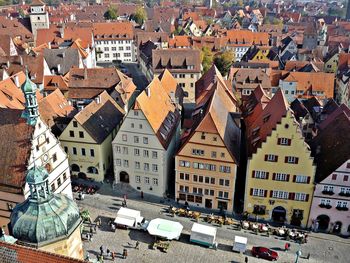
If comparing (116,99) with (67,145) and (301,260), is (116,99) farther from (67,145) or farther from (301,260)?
(301,260)

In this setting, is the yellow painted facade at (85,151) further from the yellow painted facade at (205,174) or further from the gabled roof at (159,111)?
the yellow painted facade at (205,174)

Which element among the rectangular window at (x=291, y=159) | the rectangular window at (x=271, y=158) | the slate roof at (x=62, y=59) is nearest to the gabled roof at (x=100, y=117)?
the rectangular window at (x=271, y=158)

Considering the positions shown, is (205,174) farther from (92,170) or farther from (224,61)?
(224,61)

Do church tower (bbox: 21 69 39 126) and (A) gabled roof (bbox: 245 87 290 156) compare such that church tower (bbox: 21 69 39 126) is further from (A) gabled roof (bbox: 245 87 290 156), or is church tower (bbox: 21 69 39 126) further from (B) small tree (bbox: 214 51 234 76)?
(B) small tree (bbox: 214 51 234 76)

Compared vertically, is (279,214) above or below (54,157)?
below

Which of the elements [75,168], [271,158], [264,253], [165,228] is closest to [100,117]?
[75,168]

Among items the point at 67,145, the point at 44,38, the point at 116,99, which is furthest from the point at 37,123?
the point at 44,38

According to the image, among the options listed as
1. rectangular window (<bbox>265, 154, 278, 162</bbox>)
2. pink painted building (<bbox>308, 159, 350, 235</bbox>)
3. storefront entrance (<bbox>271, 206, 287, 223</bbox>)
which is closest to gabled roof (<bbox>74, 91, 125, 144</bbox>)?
rectangular window (<bbox>265, 154, 278, 162</bbox>)
